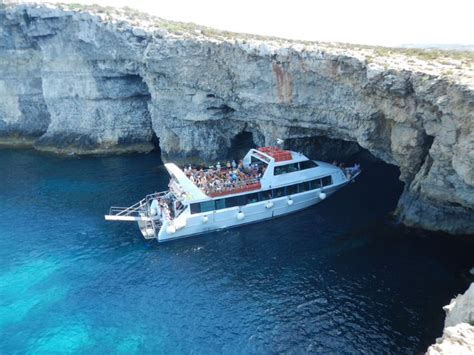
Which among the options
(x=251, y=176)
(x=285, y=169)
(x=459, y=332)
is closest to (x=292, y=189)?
(x=285, y=169)

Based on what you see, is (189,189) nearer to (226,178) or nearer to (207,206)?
(207,206)

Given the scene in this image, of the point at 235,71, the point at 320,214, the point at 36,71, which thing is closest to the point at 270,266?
the point at 320,214

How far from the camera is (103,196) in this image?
1649 inches

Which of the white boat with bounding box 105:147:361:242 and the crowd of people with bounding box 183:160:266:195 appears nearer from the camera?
the white boat with bounding box 105:147:361:242

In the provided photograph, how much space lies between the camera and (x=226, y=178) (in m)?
37.2

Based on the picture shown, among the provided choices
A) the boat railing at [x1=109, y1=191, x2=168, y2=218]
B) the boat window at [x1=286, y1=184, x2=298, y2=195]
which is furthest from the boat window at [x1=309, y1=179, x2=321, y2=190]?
the boat railing at [x1=109, y1=191, x2=168, y2=218]

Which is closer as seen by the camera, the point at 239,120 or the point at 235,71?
the point at 235,71

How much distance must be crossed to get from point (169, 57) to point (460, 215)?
30.7 metres

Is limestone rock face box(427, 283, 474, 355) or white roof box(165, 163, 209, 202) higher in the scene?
limestone rock face box(427, 283, 474, 355)

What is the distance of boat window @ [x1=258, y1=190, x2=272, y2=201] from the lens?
36.2 m

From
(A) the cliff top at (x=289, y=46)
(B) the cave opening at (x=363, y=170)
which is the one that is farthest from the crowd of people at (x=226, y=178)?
(A) the cliff top at (x=289, y=46)

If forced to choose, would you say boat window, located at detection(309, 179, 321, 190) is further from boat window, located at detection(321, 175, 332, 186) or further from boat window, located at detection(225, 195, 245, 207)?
boat window, located at detection(225, 195, 245, 207)

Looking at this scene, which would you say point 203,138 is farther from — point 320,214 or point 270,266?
point 270,266

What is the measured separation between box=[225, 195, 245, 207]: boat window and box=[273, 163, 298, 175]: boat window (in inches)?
147
